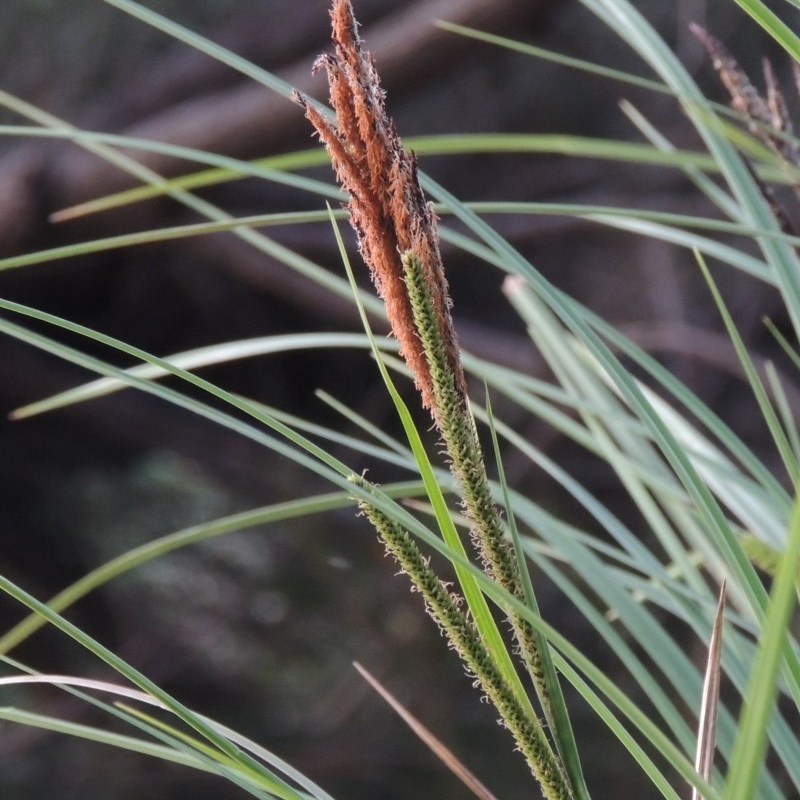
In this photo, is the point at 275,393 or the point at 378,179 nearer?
the point at 378,179

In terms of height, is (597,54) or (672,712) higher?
(597,54)

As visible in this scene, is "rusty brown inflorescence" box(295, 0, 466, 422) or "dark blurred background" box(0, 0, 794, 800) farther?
"dark blurred background" box(0, 0, 794, 800)

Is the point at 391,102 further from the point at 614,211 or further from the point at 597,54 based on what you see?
the point at 614,211

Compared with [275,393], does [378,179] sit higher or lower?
lower

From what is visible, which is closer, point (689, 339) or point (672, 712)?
point (672, 712)

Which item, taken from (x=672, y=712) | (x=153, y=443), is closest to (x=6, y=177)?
(x=153, y=443)
